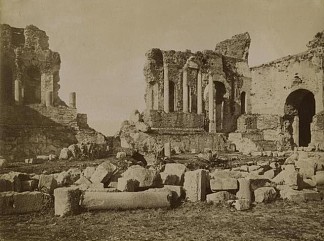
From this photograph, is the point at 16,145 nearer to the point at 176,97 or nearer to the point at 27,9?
the point at 176,97

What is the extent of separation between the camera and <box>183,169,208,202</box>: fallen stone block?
7250mm

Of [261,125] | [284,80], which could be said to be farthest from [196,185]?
[284,80]

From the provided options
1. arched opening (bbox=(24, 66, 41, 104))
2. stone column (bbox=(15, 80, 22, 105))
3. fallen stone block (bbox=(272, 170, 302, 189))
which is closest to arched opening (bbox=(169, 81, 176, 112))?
arched opening (bbox=(24, 66, 41, 104))

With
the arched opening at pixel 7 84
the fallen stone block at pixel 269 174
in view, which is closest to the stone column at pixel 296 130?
the fallen stone block at pixel 269 174

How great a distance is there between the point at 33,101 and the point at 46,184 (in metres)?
25.4

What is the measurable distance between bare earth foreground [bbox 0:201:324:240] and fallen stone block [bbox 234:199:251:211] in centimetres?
16

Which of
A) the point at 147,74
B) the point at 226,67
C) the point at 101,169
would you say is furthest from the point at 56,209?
the point at 226,67

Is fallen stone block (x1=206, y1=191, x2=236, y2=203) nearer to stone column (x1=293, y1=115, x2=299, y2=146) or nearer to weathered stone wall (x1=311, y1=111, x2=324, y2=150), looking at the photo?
weathered stone wall (x1=311, y1=111, x2=324, y2=150)

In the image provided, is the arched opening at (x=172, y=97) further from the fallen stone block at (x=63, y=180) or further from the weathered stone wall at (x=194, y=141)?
the fallen stone block at (x=63, y=180)

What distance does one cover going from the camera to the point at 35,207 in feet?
20.2

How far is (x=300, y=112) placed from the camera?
28953 millimetres

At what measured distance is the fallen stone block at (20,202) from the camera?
19.4ft

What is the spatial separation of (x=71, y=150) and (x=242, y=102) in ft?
67.4

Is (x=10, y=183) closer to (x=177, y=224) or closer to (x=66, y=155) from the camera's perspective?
(x=177, y=224)
